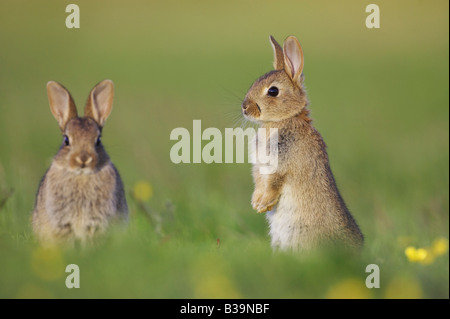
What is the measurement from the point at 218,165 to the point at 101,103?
6.23 metres

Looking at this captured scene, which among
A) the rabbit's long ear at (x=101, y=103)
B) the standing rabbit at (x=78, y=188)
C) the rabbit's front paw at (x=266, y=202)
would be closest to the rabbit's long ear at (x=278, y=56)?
the rabbit's front paw at (x=266, y=202)

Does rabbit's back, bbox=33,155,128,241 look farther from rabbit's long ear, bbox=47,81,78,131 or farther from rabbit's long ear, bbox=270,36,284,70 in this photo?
rabbit's long ear, bbox=270,36,284,70

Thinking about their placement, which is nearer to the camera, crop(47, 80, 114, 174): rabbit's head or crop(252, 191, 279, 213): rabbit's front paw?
crop(47, 80, 114, 174): rabbit's head

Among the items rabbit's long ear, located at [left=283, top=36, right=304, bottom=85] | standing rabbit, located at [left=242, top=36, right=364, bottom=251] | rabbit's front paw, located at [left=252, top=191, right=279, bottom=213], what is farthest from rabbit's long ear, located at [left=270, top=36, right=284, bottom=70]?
rabbit's front paw, located at [left=252, top=191, right=279, bottom=213]

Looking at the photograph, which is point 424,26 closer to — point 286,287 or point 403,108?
point 403,108

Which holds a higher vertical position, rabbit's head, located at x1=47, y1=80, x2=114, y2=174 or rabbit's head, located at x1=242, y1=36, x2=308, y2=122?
rabbit's head, located at x1=242, y1=36, x2=308, y2=122

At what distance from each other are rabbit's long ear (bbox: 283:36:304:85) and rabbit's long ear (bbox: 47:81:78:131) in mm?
2092

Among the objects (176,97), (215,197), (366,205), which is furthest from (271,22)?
(215,197)

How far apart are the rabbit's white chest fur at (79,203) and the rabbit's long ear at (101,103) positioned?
55cm

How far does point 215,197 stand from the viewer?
412 inches

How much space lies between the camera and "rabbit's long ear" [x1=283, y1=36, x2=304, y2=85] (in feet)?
23.4

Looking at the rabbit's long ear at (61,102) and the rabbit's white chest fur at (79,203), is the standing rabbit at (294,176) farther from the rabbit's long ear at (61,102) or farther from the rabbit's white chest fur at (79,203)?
the rabbit's long ear at (61,102)

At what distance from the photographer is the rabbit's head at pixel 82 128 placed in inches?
262

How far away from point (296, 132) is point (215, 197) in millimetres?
3378
